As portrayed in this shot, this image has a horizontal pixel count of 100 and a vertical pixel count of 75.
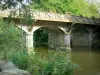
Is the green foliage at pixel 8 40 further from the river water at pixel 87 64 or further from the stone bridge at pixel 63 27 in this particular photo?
the stone bridge at pixel 63 27

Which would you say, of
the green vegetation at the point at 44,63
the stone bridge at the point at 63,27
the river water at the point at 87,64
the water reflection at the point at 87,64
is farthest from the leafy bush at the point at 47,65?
the stone bridge at the point at 63,27

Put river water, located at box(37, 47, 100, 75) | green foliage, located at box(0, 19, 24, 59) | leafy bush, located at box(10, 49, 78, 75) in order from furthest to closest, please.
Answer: river water, located at box(37, 47, 100, 75)
green foliage, located at box(0, 19, 24, 59)
leafy bush, located at box(10, 49, 78, 75)

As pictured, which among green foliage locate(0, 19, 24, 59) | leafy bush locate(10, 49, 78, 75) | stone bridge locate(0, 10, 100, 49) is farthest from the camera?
stone bridge locate(0, 10, 100, 49)

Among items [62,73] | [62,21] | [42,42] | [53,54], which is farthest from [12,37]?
[42,42]

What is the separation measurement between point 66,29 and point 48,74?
25.1m

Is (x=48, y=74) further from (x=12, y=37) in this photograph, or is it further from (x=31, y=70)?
(x=12, y=37)

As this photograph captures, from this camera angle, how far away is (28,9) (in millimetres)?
10406

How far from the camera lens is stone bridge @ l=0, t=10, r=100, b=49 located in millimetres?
28688

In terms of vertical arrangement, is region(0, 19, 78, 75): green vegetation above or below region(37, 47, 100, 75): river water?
above

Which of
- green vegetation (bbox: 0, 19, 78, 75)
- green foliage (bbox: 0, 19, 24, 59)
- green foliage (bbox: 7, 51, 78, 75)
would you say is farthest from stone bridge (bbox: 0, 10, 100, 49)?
green foliage (bbox: 7, 51, 78, 75)

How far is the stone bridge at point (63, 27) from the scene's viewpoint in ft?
94.1

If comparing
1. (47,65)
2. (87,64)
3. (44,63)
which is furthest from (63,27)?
(47,65)

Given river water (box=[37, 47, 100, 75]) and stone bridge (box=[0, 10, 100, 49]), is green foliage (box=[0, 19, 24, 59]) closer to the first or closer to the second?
river water (box=[37, 47, 100, 75])

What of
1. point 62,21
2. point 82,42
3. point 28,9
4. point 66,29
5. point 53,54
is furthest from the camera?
point 82,42
